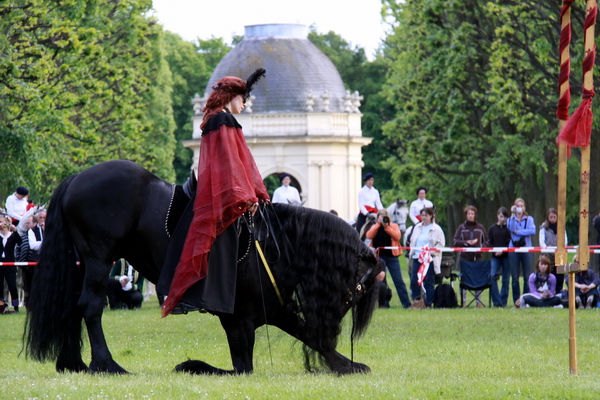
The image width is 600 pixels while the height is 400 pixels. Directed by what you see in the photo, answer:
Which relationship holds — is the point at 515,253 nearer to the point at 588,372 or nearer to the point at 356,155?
the point at 588,372

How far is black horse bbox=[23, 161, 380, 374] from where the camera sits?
10562mm

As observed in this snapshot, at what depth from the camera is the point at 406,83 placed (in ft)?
147

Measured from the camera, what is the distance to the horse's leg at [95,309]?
10516 millimetres

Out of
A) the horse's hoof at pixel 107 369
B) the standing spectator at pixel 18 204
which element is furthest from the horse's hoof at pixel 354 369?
the standing spectator at pixel 18 204

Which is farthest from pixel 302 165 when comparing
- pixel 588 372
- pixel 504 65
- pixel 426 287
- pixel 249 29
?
pixel 588 372

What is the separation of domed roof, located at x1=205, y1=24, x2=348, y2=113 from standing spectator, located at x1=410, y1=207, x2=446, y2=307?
44.2 metres

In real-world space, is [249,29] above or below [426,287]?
above

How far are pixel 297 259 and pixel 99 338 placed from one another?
1890 millimetres

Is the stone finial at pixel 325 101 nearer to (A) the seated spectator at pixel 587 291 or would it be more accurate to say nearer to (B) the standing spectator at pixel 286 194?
(B) the standing spectator at pixel 286 194

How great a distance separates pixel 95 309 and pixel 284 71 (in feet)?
201

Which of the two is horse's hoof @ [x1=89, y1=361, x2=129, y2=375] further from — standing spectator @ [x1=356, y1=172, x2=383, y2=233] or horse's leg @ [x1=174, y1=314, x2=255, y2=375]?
standing spectator @ [x1=356, y1=172, x2=383, y2=233]

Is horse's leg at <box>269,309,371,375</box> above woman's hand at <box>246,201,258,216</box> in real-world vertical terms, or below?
below

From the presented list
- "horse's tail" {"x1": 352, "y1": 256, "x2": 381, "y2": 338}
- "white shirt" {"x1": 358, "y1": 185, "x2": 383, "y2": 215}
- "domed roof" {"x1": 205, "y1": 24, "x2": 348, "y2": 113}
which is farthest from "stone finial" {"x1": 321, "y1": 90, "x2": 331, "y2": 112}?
"horse's tail" {"x1": 352, "y1": 256, "x2": 381, "y2": 338}

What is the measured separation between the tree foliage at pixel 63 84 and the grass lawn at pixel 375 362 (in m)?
7.24
